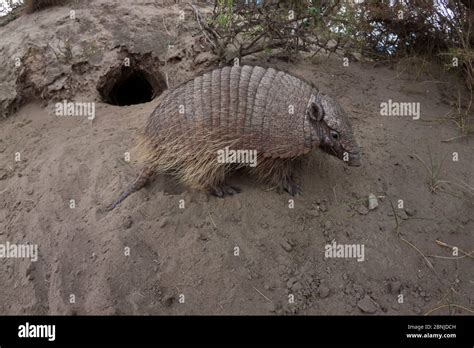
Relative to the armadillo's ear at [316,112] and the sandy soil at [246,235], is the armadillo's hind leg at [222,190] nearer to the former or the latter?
the sandy soil at [246,235]

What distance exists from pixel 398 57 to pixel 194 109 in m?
3.47

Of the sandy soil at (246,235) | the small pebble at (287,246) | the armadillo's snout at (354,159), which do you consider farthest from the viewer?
the armadillo's snout at (354,159)

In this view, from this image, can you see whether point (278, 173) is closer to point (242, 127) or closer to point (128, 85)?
point (242, 127)

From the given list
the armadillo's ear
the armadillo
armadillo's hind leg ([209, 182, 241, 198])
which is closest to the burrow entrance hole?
the armadillo

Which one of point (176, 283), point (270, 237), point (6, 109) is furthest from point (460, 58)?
point (6, 109)

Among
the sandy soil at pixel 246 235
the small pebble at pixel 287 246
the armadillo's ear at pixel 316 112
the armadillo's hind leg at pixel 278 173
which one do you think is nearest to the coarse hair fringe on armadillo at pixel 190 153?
the sandy soil at pixel 246 235

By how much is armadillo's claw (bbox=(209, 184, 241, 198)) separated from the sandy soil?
79 millimetres

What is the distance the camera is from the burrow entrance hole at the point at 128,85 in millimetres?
5707

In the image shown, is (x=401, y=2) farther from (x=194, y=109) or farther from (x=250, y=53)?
(x=194, y=109)

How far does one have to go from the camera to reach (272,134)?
11.1 ft

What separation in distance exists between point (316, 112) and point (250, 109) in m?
0.58

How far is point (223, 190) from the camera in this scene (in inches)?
149

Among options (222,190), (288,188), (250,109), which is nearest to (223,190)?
(222,190)

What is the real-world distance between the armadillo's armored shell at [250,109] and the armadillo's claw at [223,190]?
50 centimetres
